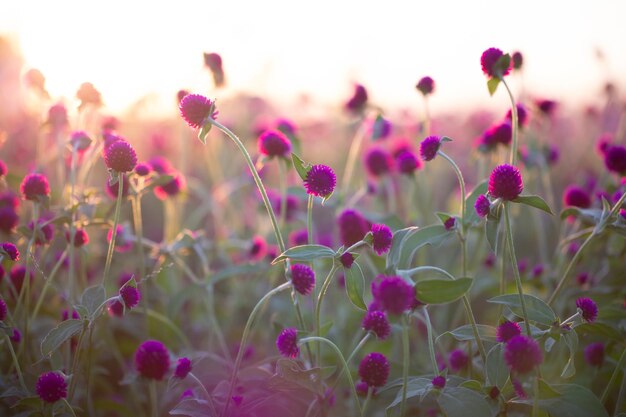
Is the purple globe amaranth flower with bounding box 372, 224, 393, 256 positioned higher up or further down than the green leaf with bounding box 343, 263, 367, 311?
higher up

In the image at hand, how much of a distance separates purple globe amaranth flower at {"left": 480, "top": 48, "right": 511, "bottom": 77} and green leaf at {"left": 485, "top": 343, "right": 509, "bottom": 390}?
0.66m

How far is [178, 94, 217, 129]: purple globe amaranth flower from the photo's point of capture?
132 cm

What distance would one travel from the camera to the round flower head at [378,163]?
248cm

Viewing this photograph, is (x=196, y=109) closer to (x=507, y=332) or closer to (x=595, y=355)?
(x=507, y=332)

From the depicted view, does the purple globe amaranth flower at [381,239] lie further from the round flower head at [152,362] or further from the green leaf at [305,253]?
the round flower head at [152,362]

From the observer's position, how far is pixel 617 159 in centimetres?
183

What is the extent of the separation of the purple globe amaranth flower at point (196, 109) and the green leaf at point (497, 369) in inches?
32.2

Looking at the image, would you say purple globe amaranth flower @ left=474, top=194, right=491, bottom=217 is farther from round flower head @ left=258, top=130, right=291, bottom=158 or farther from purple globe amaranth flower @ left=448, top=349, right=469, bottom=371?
round flower head @ left=258, top=130, right=291, bottom=158

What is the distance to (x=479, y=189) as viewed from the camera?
160 centimetres

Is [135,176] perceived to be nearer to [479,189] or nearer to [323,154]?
[479,189]

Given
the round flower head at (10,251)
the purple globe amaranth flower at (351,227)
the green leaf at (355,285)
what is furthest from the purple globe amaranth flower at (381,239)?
the round flower head at (10,251)

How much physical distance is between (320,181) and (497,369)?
0.56 metres

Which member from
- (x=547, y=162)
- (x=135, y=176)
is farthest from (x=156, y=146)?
(x=547, y=162)

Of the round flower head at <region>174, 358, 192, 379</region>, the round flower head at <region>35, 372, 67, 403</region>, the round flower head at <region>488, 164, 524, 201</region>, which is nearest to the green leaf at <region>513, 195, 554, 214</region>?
the round flower head at <region>488, 164, 524, 201</region>
